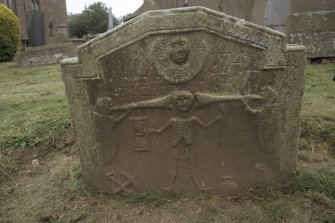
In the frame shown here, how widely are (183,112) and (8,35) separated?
13897 millimetres

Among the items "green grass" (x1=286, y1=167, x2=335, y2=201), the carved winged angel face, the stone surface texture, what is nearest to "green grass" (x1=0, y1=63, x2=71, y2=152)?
the carved winged angel face

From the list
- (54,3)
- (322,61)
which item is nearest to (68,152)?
(322,61)

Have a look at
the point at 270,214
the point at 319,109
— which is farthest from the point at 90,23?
the point at 270,214

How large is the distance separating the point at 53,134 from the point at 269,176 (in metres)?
2.62

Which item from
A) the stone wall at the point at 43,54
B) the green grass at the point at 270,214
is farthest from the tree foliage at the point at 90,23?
the green grass at the point at 270,214

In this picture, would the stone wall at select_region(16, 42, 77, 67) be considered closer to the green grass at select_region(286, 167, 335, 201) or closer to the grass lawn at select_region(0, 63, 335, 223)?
the grass lawn at select_region(0, 63, 335, 223)

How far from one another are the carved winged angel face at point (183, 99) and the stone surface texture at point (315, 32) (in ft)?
18.2

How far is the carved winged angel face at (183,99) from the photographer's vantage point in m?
2.75

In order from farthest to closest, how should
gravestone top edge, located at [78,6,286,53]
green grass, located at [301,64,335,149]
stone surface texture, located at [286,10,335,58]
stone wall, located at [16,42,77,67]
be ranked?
stone wall, located at [16,42,77,67] → stone surface texture, located at [286,10,335,58] → green grass, located at [301,64,335,149] → gravestone top edge, located at [78,6,286,53]

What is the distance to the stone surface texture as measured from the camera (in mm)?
7316

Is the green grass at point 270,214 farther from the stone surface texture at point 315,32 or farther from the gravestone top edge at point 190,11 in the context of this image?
the stone surface texture at point 315,32

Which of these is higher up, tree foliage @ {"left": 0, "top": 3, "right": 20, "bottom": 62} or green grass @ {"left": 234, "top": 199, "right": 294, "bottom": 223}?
tree foliage @ {"left": 0, "top": 3, "right": 20, "bottom": 62}

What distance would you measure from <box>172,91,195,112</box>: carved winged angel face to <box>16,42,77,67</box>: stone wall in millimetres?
9659

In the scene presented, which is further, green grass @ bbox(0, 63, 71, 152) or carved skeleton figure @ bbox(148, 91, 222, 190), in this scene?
green grass @ bbox(0, 63, 71, 152)
